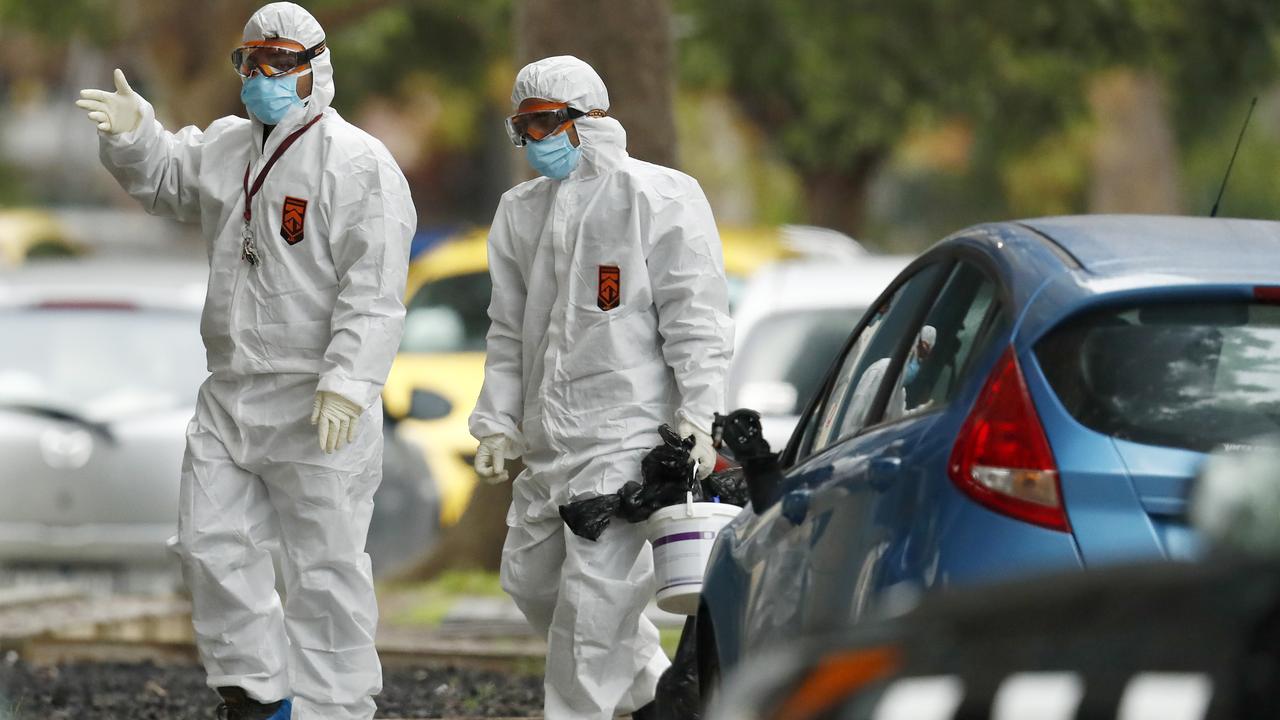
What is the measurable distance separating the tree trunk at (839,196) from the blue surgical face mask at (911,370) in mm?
19071

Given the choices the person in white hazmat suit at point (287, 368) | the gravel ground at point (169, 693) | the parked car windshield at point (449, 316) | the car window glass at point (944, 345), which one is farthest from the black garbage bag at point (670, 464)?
A: the parked car windshield at point (449, 316)

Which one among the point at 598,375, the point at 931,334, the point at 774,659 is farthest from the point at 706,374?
the point at 774,659

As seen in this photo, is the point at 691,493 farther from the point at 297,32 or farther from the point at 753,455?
the point at 297,32

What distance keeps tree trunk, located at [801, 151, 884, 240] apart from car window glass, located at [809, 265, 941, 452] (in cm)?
1840

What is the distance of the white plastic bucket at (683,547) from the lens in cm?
596

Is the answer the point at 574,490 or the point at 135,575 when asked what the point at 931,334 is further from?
the point at 135,575

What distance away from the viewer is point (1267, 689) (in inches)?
91.1

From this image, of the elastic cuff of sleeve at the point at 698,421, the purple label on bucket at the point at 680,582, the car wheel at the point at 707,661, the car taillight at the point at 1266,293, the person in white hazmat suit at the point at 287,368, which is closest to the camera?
the car taillight at the point at 1266,293

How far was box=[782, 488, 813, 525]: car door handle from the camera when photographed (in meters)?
4.55

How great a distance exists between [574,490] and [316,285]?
0.86 m

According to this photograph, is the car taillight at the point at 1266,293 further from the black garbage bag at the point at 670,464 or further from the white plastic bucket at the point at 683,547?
the black garbage bag at the point at 670,464

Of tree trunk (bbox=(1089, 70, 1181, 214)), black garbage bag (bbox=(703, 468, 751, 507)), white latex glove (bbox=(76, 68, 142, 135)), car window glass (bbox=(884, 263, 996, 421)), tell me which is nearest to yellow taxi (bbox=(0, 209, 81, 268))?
tree trunk (bbox=(1089, 70, 1181, 214))

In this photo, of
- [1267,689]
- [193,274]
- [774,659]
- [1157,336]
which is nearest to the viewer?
[1267,689]

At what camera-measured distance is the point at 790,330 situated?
9156 mm
